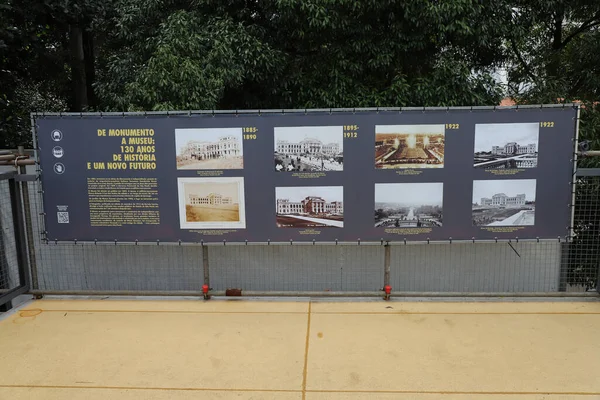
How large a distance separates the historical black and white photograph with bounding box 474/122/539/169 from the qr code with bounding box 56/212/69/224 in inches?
188

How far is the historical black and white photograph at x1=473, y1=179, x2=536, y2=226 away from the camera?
534cm

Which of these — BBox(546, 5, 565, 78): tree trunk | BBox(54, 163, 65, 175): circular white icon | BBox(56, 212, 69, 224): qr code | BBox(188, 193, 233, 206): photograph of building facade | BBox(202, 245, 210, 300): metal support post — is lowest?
BBox(202, 245, 210, 300): metal support post

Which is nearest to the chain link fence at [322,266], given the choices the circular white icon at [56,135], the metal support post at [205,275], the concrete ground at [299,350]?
the metal support post at [205,275]

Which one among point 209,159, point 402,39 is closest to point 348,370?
point 209,159

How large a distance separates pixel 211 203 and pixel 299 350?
6.44 feet

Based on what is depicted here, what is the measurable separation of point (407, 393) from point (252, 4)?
30.3 feet

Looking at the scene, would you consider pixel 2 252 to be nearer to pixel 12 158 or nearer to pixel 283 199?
pixel 12 158

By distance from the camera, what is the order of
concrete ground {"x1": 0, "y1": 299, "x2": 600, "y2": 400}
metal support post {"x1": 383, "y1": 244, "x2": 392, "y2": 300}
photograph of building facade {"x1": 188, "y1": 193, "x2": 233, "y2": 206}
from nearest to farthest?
concrete ground {"x1": 0, "y1": 299, "x2": 600, "y2": 400}, photograph of building facade {"x1": 188, "y1": 193, "x2": 233, "y2": 206}, metal support post {"x1": 383, "y1": 244, "x2": 392, "y2": 300}

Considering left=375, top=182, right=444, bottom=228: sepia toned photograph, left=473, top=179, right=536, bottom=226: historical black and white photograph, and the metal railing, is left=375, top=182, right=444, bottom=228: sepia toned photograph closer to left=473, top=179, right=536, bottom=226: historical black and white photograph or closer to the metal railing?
left=473, top=179, right=536, bottom=226: historical black and white photograph

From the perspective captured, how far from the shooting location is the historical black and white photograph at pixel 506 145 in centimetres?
525

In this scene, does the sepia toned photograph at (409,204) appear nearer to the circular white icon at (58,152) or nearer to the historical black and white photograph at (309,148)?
the historical black and white photograph at (309,148)

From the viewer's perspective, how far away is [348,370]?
13.9 feet

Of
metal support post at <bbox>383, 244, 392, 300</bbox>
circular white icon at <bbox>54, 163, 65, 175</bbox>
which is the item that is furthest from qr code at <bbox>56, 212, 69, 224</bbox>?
metal support post at <bbox>383, 244, 392, 300</bbox>

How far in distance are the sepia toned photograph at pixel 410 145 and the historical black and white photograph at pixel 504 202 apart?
1.93 ft
